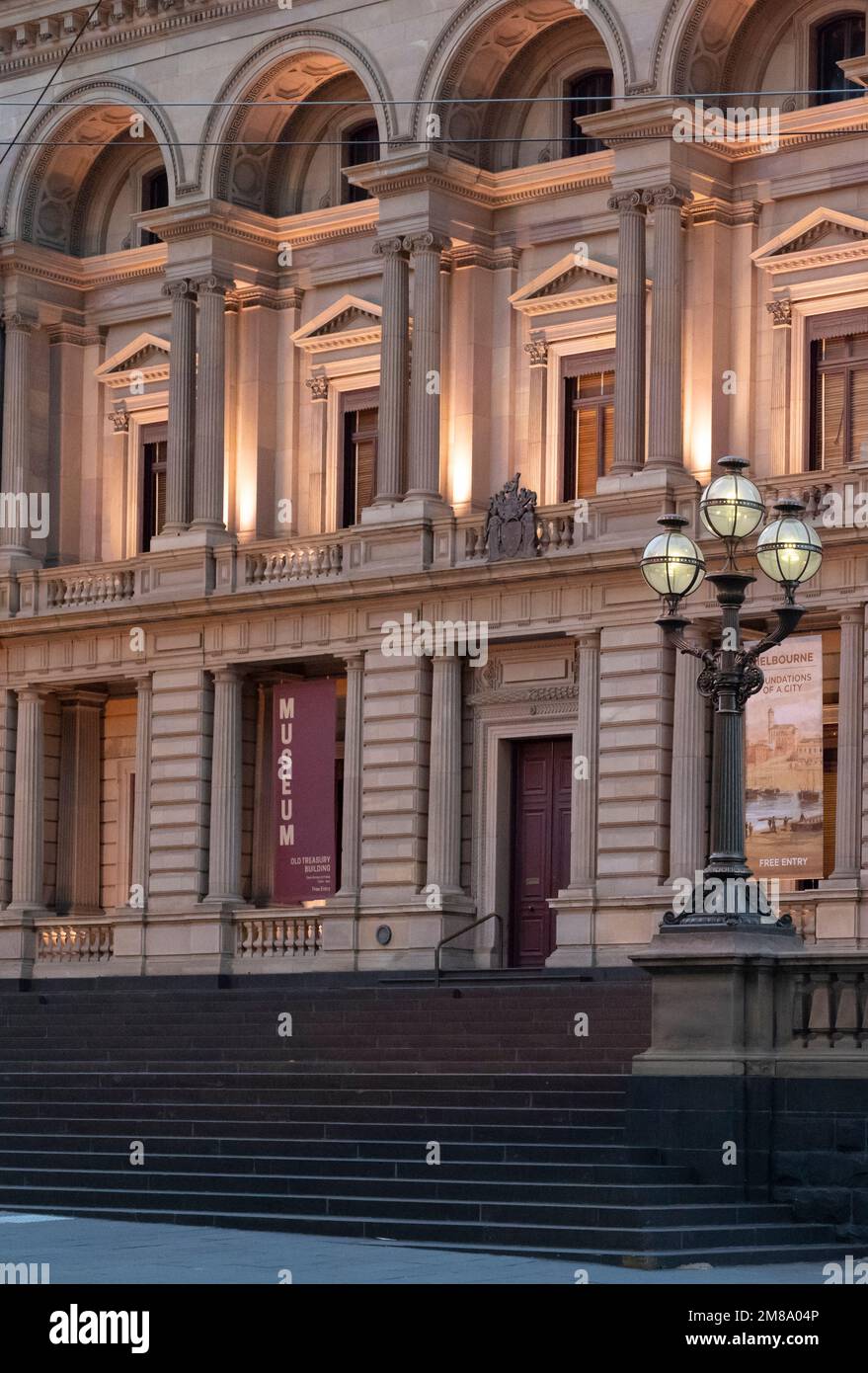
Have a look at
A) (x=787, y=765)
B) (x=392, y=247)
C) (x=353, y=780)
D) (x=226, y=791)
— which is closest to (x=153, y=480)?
(x=226, y=791)

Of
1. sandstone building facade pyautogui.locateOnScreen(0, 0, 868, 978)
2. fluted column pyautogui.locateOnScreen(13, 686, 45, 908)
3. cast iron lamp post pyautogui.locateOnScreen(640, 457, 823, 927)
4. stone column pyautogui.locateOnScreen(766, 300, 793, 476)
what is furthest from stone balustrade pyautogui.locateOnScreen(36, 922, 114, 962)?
cast iron lamp post pyautogui.locateOnScreen(640, 457, 823, 927)

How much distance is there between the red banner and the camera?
43.3 m

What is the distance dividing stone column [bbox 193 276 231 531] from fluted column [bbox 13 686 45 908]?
15.3 feet

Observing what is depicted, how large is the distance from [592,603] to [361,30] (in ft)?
34.2

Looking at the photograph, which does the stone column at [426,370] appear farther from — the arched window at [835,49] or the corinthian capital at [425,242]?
the arched window at [835,49]

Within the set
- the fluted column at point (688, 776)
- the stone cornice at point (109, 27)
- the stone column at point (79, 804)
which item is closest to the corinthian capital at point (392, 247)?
the stone cornice at point (109, 27)

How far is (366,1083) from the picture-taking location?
29906 mm

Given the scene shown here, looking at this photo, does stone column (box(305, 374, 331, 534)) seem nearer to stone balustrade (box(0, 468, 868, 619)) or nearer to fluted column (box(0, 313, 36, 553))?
stone balustrade (box(0, 468, 868, 619))

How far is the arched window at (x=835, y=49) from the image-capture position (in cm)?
4066

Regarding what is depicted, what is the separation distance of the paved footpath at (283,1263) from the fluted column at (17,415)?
81.8ft

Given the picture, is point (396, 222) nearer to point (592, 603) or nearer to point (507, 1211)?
point (592, 603)

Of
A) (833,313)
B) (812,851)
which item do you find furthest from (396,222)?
(812,851)

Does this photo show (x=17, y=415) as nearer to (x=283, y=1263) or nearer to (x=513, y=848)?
(x=513, y=848)

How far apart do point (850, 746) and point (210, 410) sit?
1319 centimetres
